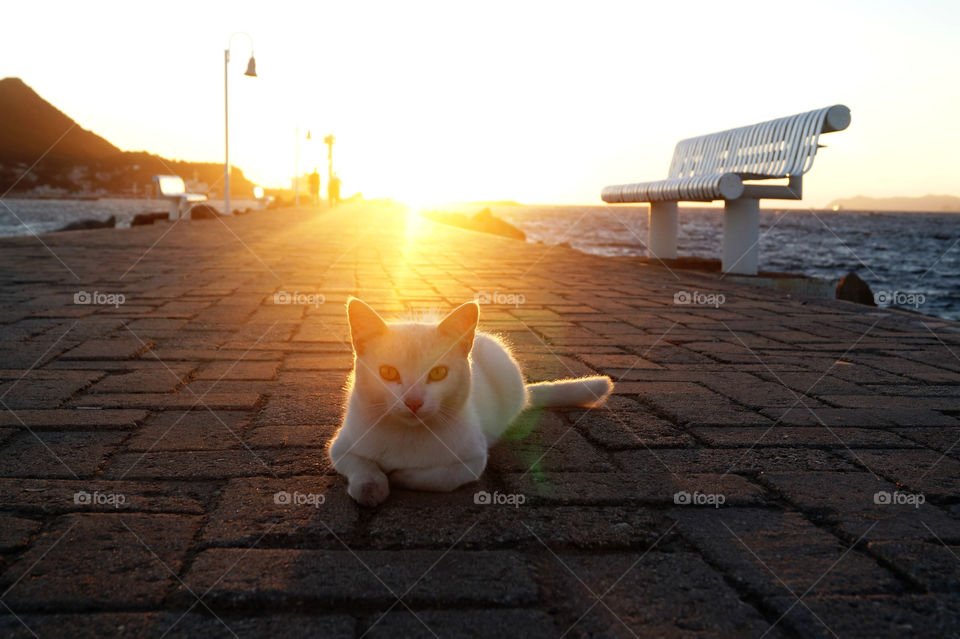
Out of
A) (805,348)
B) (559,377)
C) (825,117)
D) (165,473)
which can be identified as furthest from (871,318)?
(165,473)

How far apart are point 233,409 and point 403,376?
42.3 inches

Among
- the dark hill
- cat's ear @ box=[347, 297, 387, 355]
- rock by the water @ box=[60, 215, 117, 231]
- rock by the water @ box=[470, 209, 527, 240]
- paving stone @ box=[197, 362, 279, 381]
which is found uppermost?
the dark hill

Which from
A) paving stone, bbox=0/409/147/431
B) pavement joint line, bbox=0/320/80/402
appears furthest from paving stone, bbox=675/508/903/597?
pavement joint line, bbox=0/320/80/402

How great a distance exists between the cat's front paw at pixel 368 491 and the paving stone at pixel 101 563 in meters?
0.39

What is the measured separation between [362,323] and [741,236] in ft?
22.0

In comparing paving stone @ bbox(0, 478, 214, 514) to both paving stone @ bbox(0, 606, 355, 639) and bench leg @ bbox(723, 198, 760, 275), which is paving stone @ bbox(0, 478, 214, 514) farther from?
bench leg @ bbox(723, 198, 760, 275)

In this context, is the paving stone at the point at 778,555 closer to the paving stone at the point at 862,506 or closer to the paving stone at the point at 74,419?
the paving stone at the point at 862,506

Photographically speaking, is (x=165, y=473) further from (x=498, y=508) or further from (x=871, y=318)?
(x=871, y=318)

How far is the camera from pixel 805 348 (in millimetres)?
4258

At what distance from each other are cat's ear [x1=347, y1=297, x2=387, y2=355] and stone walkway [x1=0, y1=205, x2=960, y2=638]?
423mm

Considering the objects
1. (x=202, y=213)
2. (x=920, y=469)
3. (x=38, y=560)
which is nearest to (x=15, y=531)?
(x=38, y=560)

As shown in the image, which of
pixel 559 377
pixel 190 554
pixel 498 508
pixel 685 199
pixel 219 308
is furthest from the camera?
pixel 685 199

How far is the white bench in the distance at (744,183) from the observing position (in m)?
7.34

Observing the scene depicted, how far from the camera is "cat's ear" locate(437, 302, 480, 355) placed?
7.03ft
